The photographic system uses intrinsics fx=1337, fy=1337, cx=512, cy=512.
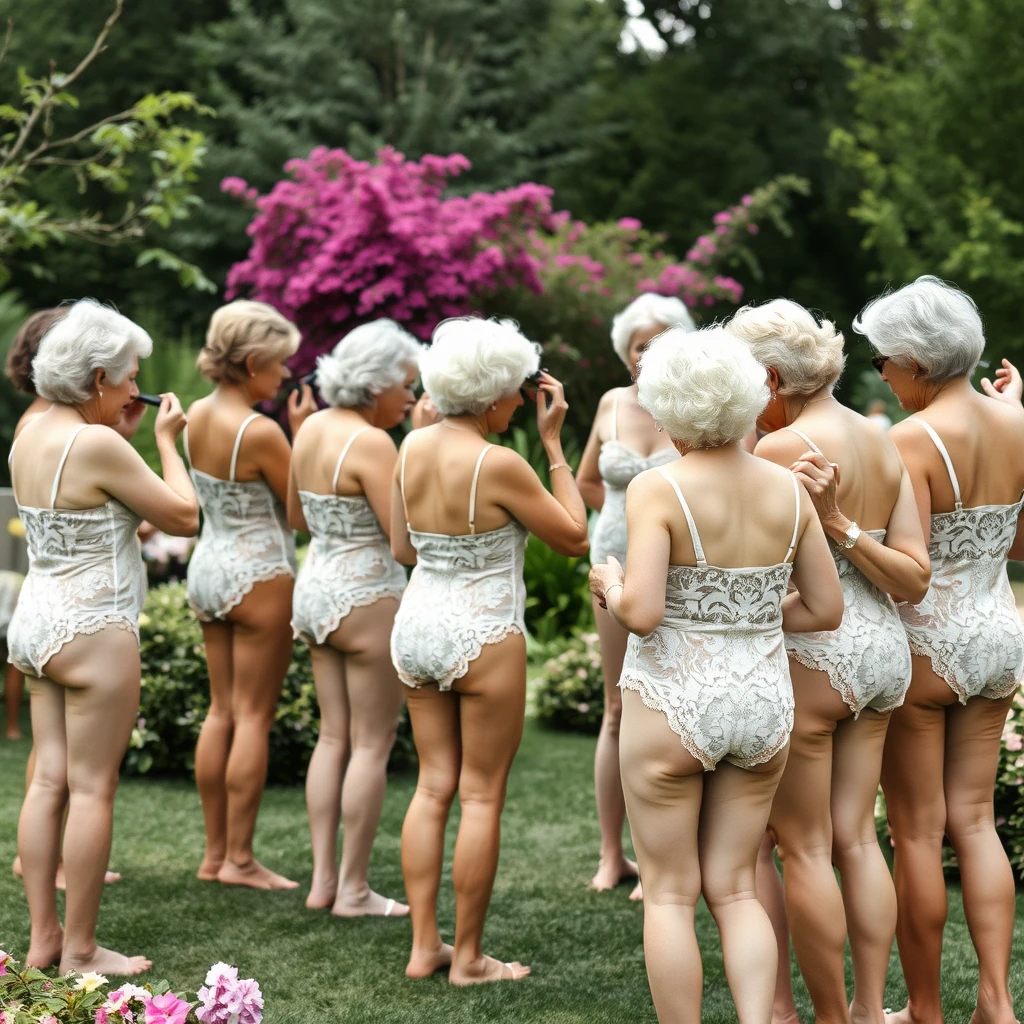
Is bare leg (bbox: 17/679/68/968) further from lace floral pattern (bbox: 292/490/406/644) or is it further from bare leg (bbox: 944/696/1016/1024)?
bare leg (bbox: 944/696/1016/1024)

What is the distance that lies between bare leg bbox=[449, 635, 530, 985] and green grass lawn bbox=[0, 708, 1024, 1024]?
0.18 meters

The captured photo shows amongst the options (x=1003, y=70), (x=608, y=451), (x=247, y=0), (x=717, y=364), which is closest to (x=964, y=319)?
(x=717, y=364)

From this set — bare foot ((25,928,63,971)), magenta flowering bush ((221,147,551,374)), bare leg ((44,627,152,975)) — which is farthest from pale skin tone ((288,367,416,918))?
magenta flowering bush ((221,147,551,374))

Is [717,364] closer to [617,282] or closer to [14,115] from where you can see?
[14,115]

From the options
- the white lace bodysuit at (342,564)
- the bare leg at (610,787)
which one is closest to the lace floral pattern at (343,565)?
the white lace bodysuit at (342,564)

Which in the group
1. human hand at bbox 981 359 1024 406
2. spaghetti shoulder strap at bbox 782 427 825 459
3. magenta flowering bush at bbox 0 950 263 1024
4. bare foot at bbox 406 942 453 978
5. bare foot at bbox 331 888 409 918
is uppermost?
human hand at bbox 981 359 1024 406

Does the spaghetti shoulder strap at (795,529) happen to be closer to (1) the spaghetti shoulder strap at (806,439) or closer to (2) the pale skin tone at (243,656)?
(1) the spaghetti shoulder strap at (806,439)

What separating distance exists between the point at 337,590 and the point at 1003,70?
14.7m

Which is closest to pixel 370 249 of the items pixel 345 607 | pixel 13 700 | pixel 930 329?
pixel 13 700

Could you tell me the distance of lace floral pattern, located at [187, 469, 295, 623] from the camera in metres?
5.04

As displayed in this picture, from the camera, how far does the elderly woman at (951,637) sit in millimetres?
3543

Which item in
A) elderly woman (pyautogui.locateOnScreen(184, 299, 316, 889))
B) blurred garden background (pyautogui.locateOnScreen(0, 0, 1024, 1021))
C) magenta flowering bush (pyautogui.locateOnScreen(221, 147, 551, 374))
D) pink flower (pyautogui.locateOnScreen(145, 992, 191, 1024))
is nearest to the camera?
pink flower (pyautogui.locateOnScreen(145, 992, 191, 1024))

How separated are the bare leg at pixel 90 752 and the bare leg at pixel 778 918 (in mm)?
1959

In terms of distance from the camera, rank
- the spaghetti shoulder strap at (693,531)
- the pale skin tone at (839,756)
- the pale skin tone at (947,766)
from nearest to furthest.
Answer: the spaghetti shoulder strap at (693,531) < the pale skin tone at (839,756) < the pale skin tone at (947,766)
